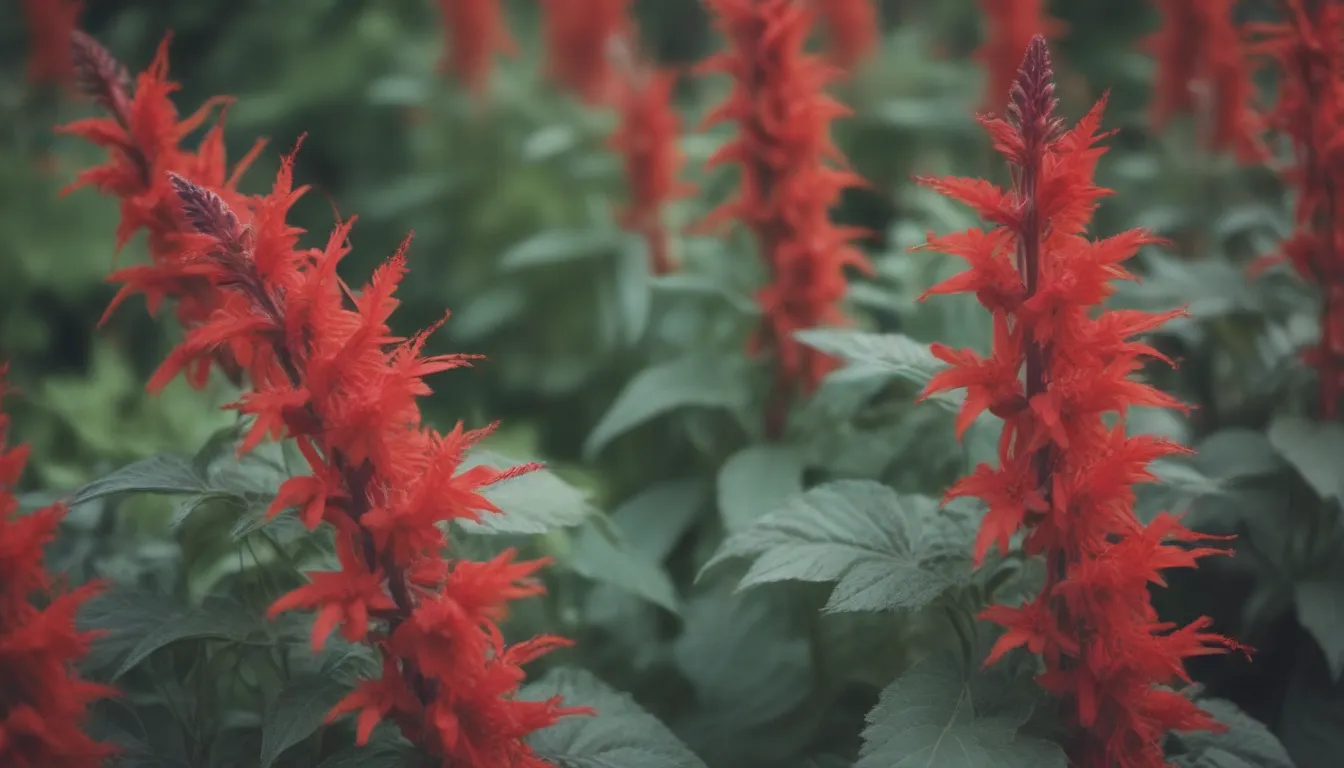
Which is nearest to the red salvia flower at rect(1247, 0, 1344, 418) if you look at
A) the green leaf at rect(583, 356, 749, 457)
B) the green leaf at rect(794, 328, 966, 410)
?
the green leaf at rect(794, 328, 966, 410)

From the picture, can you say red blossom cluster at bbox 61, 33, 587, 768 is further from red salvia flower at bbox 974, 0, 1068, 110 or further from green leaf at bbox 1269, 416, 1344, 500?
red salvia flower at bbox 974, 0, 1068, 110

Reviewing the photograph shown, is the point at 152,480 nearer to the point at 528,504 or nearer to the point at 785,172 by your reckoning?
the point at 528,504

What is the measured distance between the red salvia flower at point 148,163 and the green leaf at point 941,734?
1060 mm

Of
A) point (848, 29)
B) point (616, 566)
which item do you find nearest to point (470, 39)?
point (848, 29)

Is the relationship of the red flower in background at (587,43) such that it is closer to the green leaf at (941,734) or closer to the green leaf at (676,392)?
the green leaf at (676,392)

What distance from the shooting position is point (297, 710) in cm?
127

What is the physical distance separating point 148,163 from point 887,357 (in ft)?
3.65

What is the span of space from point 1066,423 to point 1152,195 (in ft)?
6.60

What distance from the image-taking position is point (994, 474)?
4.17ft

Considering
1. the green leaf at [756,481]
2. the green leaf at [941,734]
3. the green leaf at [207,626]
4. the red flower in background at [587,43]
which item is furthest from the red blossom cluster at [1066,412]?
the red flower in background at [587,43]

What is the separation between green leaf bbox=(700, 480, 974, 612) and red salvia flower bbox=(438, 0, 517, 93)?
7.18 ft

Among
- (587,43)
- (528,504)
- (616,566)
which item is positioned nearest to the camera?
(528,504)

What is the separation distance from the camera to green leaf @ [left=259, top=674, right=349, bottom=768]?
1236 mm

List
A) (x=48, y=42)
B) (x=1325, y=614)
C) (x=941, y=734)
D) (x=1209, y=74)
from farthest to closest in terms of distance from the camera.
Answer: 1. (x=48, y=42)
2. (x=1209, y=74)
3. (x=1325, y=614)
4. (x=941, y=734)
